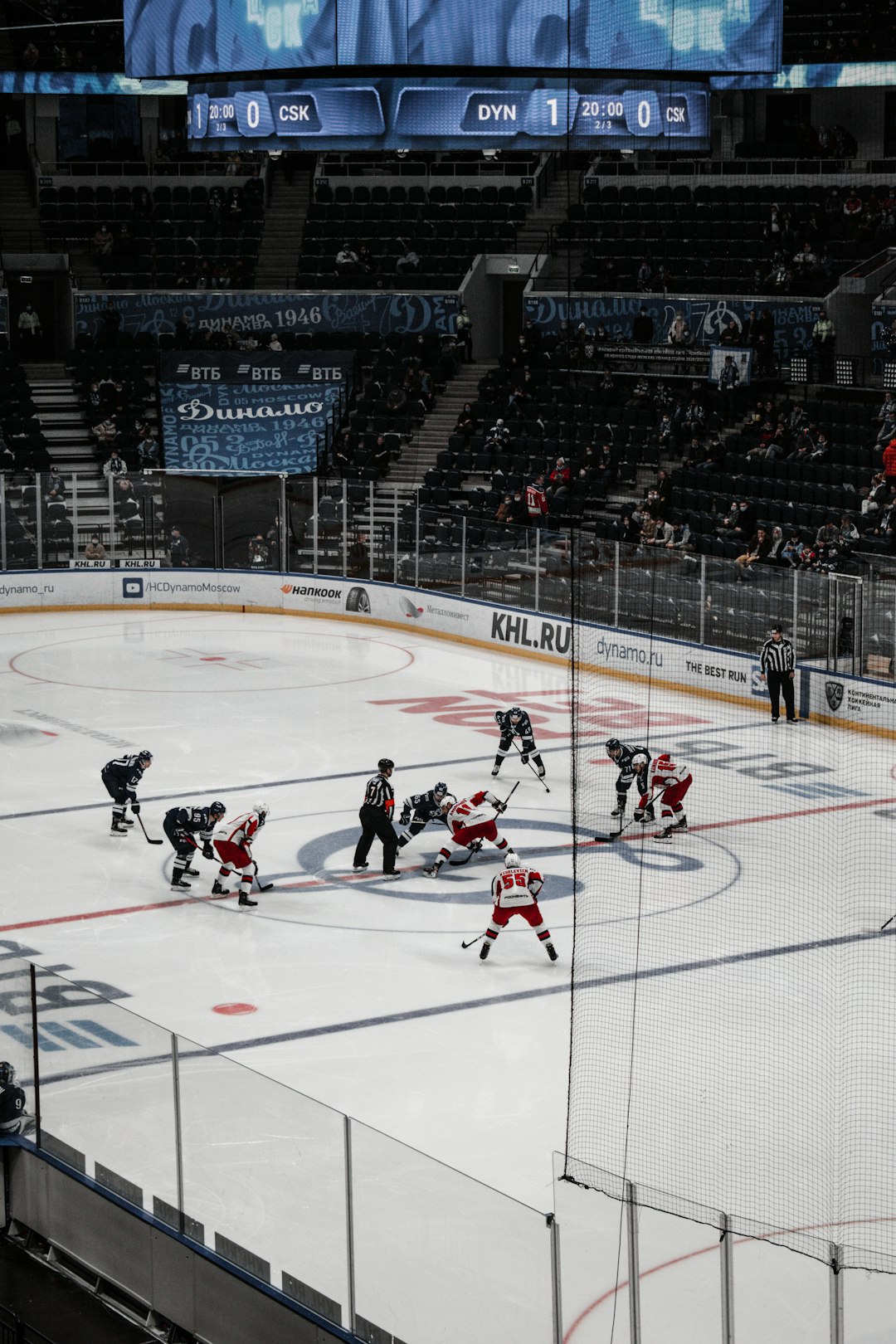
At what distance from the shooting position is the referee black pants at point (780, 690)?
2145cm

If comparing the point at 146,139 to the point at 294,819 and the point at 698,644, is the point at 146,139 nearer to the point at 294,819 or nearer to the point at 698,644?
the point at 698,644

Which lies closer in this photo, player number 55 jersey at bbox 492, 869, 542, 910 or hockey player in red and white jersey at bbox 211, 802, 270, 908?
player number 55 jersey at bbox 492, 869, 542, 910

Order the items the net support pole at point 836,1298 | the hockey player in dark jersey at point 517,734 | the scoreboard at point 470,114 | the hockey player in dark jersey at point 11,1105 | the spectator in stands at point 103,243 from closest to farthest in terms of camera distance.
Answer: the net support pole at point 836,1298 < the hockey player in dark jersey at point 11,1105 < the scoreboard at point 470,114 < the hockey player in dark jersey at point 517,734 < the spectator in stands at point 103,243

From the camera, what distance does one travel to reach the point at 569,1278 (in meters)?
6.82

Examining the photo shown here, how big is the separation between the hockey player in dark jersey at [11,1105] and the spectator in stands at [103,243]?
29.2m

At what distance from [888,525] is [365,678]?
6993mm

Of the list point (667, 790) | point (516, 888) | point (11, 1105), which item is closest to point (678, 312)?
point (667, 790)

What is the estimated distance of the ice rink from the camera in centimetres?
822

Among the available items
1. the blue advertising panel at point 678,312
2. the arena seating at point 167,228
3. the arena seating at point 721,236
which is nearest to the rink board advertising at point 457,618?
the blue advertising panel at point 678,312

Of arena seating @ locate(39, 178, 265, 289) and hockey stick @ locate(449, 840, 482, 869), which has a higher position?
arena seating @ locate(39, 178, 265, 289)

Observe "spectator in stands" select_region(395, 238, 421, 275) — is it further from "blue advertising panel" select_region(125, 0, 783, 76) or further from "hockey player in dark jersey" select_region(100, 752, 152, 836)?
"hockey player in dark jersey" select_region(100, 752, 152, 836)

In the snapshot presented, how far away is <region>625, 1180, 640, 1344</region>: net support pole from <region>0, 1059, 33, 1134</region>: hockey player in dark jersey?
11.9 feet

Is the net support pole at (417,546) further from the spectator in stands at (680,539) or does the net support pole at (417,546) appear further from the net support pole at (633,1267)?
the net support pole at (633,1267)

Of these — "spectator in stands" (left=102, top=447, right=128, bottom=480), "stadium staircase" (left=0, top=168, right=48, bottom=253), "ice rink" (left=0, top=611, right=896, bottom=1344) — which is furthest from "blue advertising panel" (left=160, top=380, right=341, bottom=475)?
"ice rink" (left=0, top=611, right=896, bottom=1344)
